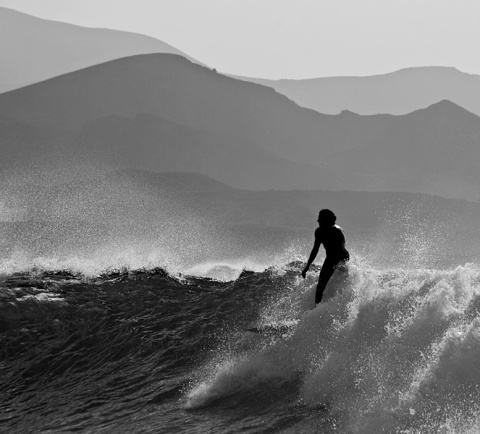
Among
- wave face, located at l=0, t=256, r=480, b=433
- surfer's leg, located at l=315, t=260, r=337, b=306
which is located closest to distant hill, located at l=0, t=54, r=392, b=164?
wave face, located at l=0, t=256, r=480, b=433

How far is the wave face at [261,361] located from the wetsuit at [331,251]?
19 centimetres

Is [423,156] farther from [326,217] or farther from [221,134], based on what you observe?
[326,217]

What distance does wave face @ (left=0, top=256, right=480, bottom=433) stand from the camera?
795 cm

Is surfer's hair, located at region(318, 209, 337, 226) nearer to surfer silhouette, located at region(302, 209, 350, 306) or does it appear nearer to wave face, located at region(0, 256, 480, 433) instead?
surfer silhouette, located at region(302, 209, 350, 306)

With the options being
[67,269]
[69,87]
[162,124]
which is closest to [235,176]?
[162,124]

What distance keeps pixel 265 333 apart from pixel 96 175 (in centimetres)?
12662

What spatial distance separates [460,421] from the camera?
721cm

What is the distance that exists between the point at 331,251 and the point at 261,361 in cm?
260

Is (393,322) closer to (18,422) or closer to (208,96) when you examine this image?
(18,422)

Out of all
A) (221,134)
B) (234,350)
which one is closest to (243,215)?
(221,134)

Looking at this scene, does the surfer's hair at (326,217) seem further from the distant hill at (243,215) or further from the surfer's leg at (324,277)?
the distant hill at (243,215)

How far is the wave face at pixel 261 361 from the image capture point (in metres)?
7.95

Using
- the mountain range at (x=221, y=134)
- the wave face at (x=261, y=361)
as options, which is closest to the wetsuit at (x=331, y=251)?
the wave face at (x=261, y=361)

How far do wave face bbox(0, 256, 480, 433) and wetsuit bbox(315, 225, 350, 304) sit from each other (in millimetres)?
194
